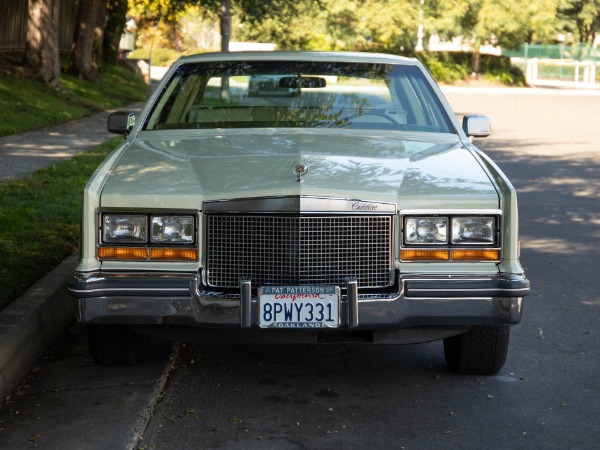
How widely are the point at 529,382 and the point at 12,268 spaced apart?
3.29 metres

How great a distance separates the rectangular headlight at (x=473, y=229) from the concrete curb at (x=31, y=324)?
7.00ft

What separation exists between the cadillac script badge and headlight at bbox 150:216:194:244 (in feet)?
1.67

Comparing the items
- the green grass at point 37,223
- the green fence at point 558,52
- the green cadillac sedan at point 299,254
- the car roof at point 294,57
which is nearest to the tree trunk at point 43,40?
the green grass at point 37,223

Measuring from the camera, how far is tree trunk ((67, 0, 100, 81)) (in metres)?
28.1

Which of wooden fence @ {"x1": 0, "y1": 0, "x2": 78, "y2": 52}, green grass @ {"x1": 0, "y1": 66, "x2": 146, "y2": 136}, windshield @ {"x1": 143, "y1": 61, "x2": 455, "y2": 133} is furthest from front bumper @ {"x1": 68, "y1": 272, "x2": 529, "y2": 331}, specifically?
wooden fence @ {"x1": 0, "y1": 0, "x2": 78, "y2": 52}

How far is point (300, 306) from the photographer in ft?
15.5

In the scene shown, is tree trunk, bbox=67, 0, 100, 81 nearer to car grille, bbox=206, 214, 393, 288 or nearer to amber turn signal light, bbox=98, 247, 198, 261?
amber turn signal light, bbox=98, 247, 198, 261

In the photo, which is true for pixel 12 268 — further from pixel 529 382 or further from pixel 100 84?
pixel 100 84

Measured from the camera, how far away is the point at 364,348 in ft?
19.9

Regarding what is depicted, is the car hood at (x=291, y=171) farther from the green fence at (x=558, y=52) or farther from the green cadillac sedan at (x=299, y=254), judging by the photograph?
the green fence at (x=558, y=52)

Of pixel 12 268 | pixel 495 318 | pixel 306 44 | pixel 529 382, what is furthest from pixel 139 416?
pixel 306 44

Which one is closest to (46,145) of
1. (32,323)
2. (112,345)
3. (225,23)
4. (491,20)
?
(32,323)

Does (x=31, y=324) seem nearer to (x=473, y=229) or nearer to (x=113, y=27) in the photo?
(x=473, y=229)

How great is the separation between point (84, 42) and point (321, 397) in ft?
81.7
